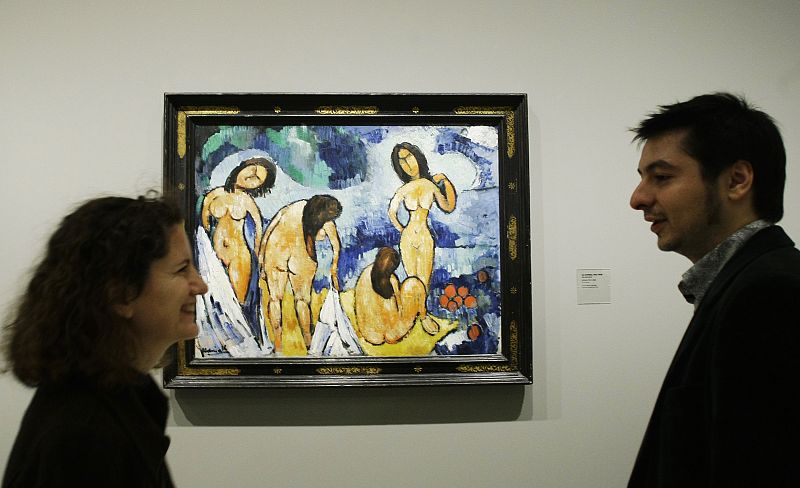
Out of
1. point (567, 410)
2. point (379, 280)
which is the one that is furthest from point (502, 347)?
point (379, 280)

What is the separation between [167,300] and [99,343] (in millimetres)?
158

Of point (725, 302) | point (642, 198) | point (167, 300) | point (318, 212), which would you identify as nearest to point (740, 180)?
point (642, 198)

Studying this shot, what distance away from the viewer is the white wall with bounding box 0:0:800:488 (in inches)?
95.0

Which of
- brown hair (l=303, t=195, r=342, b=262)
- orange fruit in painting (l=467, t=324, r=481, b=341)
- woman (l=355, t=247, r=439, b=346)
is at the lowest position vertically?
orange fruit in painting (l=467, t=324, r=481, b=341)

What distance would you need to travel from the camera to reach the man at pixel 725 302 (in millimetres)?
1019

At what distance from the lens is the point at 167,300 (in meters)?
1.22

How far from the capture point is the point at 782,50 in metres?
2.58

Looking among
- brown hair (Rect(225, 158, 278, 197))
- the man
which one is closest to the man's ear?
the man

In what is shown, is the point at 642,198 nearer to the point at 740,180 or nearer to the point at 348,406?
the point at 740,180

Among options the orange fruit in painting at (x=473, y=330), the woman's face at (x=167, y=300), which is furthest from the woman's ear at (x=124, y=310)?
the orange fruit in painting at (x=473, y=330)

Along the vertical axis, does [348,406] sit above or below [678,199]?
below

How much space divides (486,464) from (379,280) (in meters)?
0.80

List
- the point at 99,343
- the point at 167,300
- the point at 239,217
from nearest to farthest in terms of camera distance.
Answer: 1. the point at 99,343
2. the point at 167,300
3. the point at 239,217

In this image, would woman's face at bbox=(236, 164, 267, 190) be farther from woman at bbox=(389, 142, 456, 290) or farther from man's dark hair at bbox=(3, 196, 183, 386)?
man's dark hair at bbox=(3, 196, 183, 386)
